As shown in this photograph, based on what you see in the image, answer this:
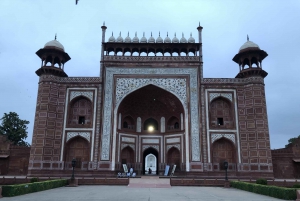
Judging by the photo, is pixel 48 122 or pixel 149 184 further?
pixel 48 122

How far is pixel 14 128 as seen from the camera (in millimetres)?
30016

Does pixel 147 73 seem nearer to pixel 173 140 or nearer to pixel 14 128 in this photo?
pixel 173 140

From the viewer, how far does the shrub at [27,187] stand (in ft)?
31.0

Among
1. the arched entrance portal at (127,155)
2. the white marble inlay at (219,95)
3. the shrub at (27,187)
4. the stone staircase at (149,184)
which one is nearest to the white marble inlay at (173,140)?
the arched entrance portal at (127,155)

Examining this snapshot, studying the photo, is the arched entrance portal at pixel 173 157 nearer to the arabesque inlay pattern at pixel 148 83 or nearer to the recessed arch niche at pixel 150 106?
the recessed arch niche at pixel 150 106

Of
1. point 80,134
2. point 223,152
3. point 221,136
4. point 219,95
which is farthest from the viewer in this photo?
point 219,95

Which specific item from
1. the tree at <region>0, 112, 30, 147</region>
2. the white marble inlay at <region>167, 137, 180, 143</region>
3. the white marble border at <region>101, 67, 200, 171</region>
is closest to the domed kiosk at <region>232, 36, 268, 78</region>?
the white marble border at <region>101, 67, 200, 171</region>

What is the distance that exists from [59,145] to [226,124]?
529 inches

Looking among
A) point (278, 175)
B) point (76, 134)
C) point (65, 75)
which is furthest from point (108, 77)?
point (278, 175)

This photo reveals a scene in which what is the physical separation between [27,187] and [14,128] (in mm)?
22071

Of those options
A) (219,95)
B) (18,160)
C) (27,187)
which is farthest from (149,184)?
(18,160)

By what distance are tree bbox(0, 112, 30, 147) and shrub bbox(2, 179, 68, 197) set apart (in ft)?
60.8

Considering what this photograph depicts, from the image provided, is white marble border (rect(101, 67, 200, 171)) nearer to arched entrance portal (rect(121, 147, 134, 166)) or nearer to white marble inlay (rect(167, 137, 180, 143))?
white marble inlay (rect(167, 137, 180, 143))

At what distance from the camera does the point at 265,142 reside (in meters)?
20.0
